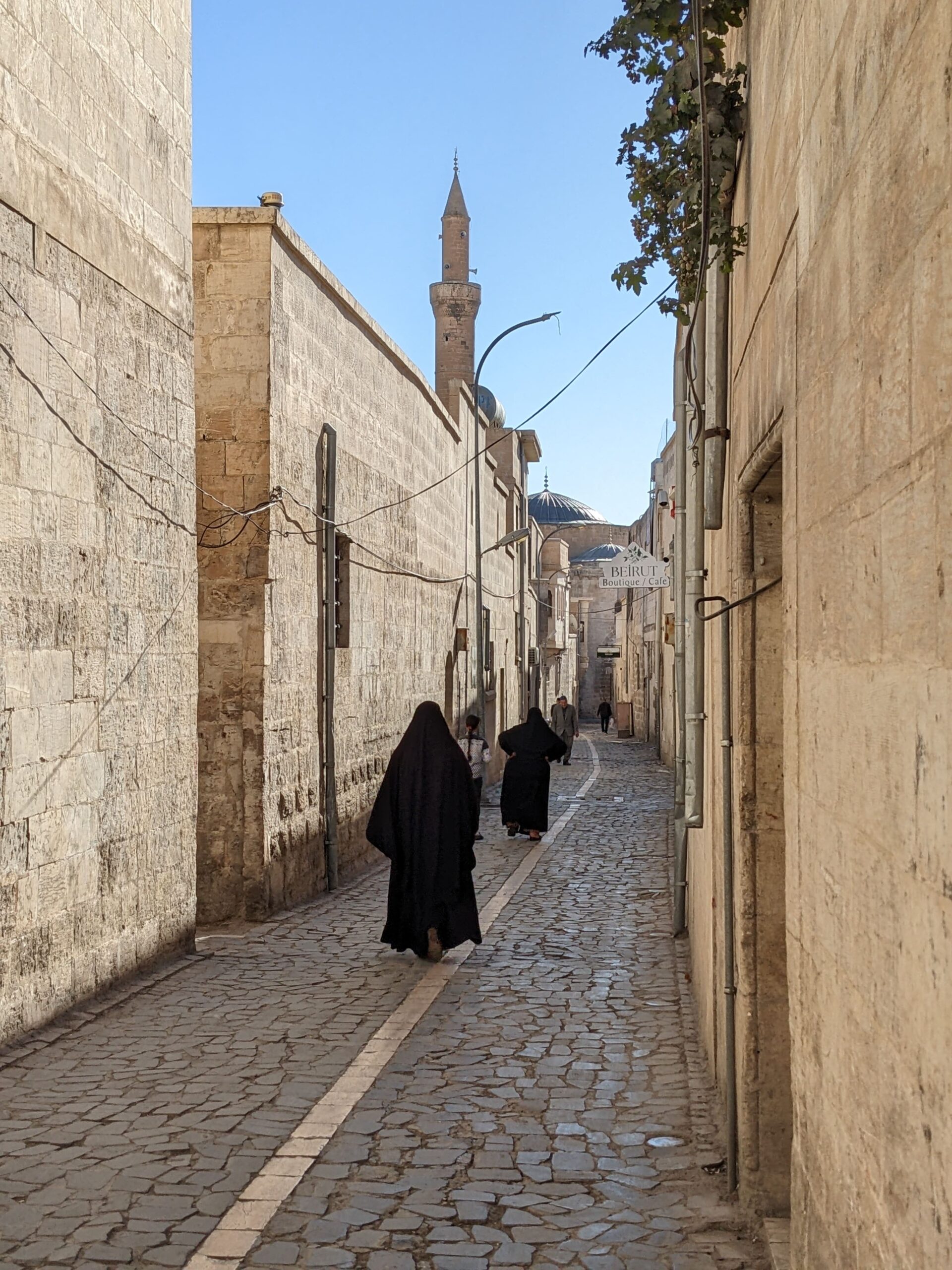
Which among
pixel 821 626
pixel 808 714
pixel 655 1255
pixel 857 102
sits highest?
pixel 857 102

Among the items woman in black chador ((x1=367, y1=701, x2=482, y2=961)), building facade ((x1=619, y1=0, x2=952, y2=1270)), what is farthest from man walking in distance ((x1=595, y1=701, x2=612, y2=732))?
building facade ((x1=619, y1=0, x2=952, y2=1270))

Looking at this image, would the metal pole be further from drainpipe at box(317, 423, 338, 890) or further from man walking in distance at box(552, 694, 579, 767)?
drainpipe at box(317, 423, 338, 890)

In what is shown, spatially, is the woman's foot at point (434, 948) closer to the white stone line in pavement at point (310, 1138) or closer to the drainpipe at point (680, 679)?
the white stone line in pavement at point (310, 1138)

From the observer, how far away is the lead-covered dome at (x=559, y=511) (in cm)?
7719

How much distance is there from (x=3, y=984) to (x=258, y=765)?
Answer: 4310 millimetres

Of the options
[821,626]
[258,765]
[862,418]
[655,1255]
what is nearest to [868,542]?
[862,418]

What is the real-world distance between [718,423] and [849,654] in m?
3.20

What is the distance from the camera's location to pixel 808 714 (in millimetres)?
3127

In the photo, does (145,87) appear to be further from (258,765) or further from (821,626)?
(821,626)

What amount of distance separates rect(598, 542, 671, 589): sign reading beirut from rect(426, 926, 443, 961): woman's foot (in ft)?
29.7

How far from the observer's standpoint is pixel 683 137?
566cm

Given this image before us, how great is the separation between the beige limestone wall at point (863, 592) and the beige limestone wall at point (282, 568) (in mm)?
7147

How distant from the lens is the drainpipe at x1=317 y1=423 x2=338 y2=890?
12.7m

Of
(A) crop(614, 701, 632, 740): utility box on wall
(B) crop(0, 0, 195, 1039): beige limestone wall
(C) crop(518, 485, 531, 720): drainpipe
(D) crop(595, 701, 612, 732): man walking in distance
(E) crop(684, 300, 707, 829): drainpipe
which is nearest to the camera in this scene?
(E) crop(684, 300, 707, 829): drainpipe
